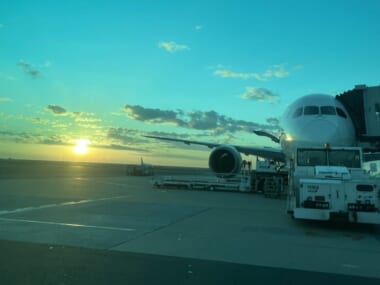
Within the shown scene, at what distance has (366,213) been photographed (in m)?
9.55

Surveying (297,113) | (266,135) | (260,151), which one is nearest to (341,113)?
(297,113)

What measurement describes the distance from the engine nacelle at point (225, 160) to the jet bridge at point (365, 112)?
617cm

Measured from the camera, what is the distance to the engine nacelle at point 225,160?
21.9m

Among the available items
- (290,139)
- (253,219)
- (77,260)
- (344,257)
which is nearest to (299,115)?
(290,139)

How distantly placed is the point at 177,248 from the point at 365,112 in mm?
13616

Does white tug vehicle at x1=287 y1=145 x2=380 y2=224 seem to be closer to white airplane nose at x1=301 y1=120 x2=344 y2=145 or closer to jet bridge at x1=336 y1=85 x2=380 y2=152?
white airplane nose at x1=301 y1=120 x2=344 y2=145

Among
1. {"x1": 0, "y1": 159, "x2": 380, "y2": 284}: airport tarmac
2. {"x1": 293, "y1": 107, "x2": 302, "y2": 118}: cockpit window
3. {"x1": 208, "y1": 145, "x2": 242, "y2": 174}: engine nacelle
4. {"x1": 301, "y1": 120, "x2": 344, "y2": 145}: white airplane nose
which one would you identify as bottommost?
{"x1": 0, "y1": 159, "x2": 380, "y2": 284}: airport tarmac

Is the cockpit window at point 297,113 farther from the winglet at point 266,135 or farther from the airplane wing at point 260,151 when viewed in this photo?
the winglet at point 266,135

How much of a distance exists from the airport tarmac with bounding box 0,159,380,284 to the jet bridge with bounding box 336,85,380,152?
290 inches

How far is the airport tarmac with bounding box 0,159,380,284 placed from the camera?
539 centimetres

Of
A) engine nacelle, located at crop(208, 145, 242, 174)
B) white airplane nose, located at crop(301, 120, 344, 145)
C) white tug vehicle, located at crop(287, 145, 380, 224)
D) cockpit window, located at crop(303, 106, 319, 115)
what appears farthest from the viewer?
engine nacelle, located at crop(208, 145, 242, 174)

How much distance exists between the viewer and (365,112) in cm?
1761

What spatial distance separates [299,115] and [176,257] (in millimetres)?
11609

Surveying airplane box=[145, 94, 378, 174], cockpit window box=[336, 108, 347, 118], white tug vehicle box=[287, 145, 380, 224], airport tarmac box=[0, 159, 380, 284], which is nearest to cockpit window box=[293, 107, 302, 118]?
airplane box=[145, 94, 378, 174]
